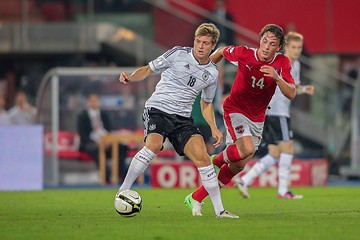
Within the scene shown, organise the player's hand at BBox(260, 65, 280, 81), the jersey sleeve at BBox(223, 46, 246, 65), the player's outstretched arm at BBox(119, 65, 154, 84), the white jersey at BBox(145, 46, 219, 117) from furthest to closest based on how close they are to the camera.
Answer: the jersey sleeve at BBox(223, 46, 246, 65)
the white jersey at BBox(145, 46, 219, 117)
the player's outstretched arm at BBox(119, 65, 154, 84)
the player's hand at BBox(260, 65, 280, 81)

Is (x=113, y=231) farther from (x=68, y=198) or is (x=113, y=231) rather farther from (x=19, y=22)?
(x=19, y=22)

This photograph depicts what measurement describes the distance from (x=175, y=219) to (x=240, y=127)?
5.92ft

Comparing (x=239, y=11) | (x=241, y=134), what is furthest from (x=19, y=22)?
(x=241, y=134)

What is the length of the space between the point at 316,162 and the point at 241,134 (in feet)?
25.5

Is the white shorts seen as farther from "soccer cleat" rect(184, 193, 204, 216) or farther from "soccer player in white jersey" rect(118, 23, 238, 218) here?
"soccer cleat" rect(184, 193, 204, 216)

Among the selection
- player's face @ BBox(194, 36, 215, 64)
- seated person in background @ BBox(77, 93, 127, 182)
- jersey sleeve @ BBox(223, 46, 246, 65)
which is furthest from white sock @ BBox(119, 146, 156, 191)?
seated person in background @ BBox(77, 93, 127, 182)

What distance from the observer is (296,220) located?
11.4 m

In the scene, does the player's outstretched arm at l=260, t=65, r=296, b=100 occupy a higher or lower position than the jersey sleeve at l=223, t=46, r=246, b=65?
lower

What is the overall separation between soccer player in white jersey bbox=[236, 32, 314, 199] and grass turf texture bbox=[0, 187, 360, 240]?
299 millimetres

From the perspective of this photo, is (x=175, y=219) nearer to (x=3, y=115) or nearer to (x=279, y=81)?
(x=279, y=81)

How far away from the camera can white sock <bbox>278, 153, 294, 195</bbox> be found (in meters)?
16.3

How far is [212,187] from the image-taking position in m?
11.6

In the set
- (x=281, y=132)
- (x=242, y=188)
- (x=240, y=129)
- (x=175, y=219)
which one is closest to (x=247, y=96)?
(x=240, y=129)

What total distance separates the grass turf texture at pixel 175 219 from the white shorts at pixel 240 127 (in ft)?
2.76
